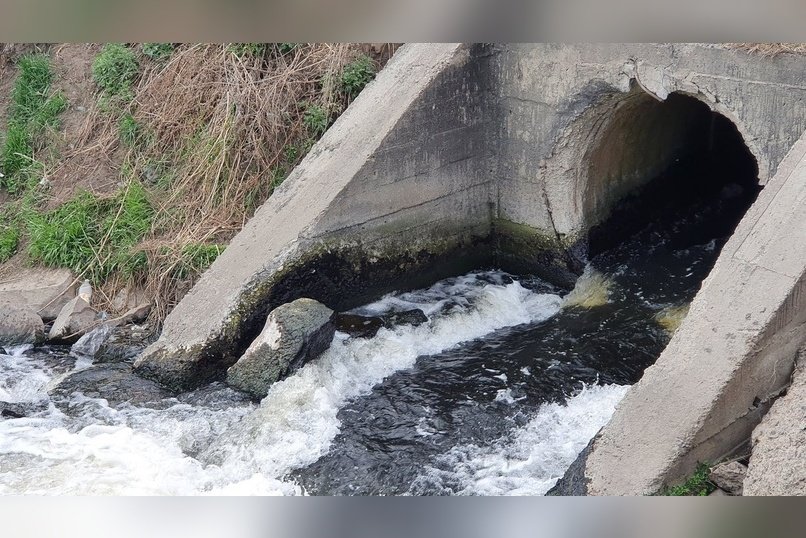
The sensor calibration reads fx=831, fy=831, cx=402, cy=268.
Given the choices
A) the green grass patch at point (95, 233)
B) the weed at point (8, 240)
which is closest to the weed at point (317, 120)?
the green grass patch at point (95, 233)

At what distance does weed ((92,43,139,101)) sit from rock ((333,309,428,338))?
13.6 ft

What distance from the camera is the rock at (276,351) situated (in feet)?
22.4

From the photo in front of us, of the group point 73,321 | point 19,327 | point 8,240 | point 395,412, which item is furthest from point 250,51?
point 395,412

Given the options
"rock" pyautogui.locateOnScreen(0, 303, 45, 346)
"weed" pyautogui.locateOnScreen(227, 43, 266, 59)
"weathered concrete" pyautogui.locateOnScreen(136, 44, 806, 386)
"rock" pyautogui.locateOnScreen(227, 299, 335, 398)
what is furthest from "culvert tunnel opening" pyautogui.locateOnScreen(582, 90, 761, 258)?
"rock" pyautogui.locateOnScreen(0, 303, 45, 346)

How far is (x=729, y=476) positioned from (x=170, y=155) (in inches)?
270

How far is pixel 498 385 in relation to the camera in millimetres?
6914

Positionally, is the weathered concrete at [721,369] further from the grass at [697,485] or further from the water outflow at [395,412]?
the water outflow at [395,412]

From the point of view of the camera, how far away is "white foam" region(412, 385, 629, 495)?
5.63m

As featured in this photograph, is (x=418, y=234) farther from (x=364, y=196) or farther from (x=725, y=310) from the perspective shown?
(x=725, y=310)

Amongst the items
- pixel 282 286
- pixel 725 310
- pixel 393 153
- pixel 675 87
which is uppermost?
pixel 675 87

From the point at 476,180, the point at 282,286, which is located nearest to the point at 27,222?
the point at 282,286

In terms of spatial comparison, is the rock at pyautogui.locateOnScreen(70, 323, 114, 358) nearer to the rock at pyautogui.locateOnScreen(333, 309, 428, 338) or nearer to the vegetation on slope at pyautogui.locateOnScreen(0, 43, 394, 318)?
the vegetation on slope at pyautogui.locateOnScreen(0, 43, 394, 318)

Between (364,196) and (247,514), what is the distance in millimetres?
6989

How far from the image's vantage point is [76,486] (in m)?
5.77
